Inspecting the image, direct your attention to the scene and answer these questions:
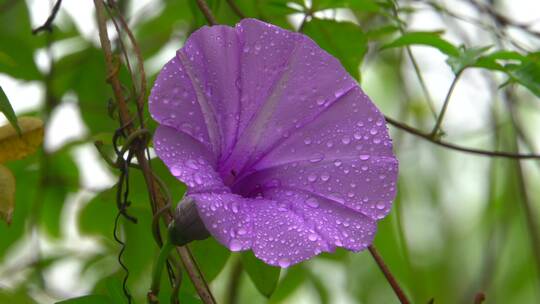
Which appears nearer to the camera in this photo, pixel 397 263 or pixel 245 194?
pixel 245 194

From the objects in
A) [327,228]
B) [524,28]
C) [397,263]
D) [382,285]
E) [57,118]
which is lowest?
[382,285]

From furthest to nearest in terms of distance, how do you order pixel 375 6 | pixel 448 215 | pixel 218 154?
pixel 448 215, pixel 375 6, pixel 218 154

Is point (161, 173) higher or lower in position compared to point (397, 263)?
higher

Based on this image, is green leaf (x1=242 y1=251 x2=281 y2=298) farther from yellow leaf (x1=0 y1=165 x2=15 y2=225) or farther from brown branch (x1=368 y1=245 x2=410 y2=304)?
yellow leaf (x1=0 y1=165 x2=15 y2=225)

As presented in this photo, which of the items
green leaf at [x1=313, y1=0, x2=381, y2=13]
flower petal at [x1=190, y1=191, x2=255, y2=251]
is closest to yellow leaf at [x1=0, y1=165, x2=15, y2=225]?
flower petal at [x1=190, y1=191, x2=255, y2=251]

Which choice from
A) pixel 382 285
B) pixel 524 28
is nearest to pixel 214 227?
pixel 524 28

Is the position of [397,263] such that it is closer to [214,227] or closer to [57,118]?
[57,118]

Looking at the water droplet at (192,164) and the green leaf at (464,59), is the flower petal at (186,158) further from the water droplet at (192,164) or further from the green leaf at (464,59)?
the green leaf at (464,59)
